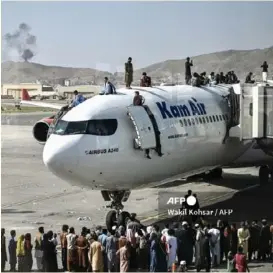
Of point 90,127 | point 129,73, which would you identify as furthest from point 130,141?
point 129,73

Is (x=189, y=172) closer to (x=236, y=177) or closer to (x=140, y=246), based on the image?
(x=140, y=246)

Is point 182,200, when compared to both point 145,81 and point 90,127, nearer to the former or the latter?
point 145,81

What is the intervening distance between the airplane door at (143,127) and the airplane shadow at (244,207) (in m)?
2.59

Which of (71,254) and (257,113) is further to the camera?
(257,113)

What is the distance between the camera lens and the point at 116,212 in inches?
618

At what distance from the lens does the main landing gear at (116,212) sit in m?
15.4

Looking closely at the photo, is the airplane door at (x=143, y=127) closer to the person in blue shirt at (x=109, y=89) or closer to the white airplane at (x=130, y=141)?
the white airplane at (x=130, y=141)

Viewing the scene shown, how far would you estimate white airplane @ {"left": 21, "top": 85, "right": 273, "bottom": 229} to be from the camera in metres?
14.6

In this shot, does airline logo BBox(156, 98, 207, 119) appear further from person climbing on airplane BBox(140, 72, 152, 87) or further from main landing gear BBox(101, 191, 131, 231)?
main landing gear BBox(101, 191, 131, 231)

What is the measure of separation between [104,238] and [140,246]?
0.73 metres

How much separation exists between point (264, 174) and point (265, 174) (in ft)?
0.11

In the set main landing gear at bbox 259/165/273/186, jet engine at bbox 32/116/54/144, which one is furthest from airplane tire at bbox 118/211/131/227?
main landing gear at bbox 259/165/273/186

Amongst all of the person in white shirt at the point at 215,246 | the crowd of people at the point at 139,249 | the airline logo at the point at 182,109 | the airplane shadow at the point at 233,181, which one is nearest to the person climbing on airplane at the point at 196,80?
the airline logo at the point at 182,109

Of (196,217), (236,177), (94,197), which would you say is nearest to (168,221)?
(196,217)
